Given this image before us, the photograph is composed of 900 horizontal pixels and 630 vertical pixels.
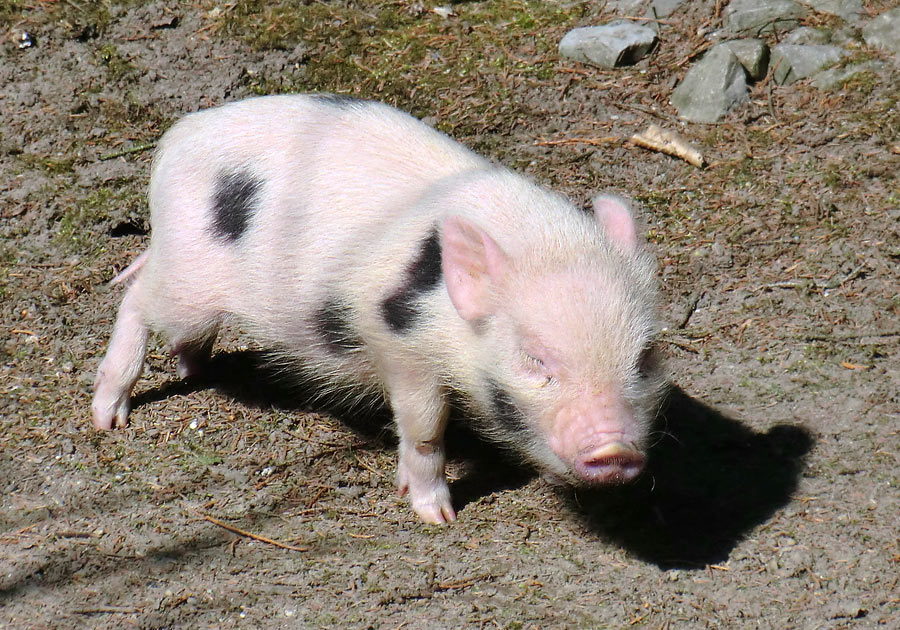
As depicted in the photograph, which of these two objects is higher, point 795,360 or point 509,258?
point 509,258

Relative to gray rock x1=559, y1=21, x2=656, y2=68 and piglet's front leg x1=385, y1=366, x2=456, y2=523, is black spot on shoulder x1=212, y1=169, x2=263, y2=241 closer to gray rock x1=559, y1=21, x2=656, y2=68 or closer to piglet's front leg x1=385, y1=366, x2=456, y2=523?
piglet's front leg x1=385, y1=366, x2=456, y2=523

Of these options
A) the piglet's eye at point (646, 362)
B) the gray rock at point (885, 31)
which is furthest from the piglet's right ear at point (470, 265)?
the gray rock at point (885, 31)

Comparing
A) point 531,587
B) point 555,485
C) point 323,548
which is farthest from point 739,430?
point 323,548

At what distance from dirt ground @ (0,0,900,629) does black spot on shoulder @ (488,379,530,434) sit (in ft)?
1.81

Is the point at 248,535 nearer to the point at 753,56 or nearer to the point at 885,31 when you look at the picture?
the point at 753,56

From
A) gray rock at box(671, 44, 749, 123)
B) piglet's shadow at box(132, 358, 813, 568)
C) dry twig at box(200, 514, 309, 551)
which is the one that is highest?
gray rock at box(671, 44, 749, 123)

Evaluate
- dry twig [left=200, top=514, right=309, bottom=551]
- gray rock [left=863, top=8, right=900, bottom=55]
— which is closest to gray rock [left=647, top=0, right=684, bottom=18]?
gray rock [left=863, top=8, right=900, bottom=55]

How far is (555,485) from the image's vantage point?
443 cm

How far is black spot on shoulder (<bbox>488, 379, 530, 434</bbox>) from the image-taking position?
12.1 ft

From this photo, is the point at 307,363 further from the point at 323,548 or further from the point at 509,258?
the point at 509,258

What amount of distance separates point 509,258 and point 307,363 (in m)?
1.27

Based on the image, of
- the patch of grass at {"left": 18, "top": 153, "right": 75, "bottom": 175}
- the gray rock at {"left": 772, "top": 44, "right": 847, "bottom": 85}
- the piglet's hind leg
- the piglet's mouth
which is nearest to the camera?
the piglet's mouth

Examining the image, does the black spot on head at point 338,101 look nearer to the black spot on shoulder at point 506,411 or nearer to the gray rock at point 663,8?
the black spot on shoulder at point 506,411

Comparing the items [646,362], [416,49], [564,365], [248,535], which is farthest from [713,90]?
[248,535]
